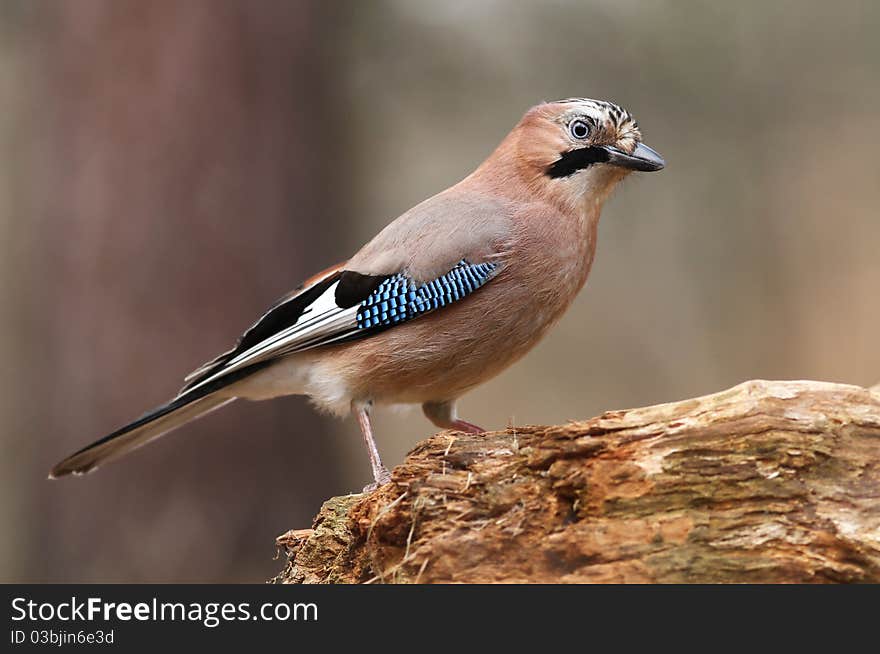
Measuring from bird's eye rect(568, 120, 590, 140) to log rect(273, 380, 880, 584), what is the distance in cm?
216

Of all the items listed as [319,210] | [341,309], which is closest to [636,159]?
[341,309]

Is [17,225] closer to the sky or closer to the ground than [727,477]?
closer to the sky

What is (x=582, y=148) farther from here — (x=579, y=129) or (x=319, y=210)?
(x=319, y=210)

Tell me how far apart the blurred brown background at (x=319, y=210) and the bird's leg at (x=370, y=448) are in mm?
2123

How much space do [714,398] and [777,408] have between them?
251 mm

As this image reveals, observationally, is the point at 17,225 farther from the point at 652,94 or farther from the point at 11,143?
the point at 652,94

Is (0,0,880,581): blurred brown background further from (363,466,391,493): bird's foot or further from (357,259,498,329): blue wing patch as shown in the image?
(363,466,391,493): bird's foot

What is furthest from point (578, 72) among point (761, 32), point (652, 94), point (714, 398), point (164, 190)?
point (714, 398)

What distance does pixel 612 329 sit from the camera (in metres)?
12.7

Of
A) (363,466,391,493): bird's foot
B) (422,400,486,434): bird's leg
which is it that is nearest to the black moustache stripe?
(422,400,486,434): bird's leg

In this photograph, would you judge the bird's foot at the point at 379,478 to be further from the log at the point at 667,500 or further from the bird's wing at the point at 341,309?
the log at the point at 667,500

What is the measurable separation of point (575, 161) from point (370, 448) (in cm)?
200

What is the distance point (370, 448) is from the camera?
5.68 m
